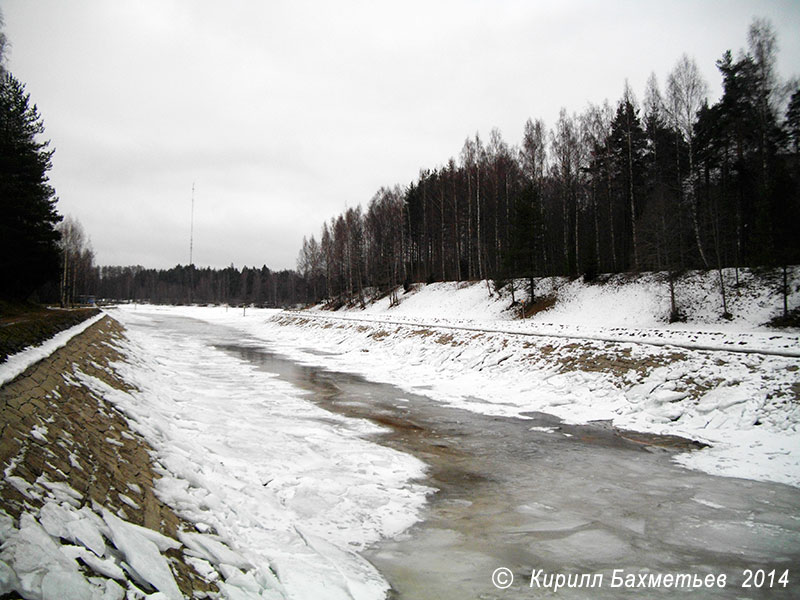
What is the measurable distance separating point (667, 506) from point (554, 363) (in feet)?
26.6

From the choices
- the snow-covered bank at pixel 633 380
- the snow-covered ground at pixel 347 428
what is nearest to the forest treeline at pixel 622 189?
the snow-covered bank at pixel 633 380

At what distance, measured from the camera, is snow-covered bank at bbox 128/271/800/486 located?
25.1 ft

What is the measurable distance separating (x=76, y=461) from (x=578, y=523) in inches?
204

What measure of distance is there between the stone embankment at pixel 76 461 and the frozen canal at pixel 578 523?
2.05 metres

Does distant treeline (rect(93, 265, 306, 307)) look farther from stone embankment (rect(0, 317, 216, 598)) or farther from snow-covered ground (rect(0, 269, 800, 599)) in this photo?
stone embankment (rect(0, 317, 216, 598))

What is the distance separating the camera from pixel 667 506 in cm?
533

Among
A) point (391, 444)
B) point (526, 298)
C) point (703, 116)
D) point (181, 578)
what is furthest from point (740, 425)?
point (703, 116)

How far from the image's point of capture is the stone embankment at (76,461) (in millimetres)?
2867

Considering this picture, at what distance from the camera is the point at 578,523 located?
486cm

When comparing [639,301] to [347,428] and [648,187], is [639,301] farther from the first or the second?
[347,428]

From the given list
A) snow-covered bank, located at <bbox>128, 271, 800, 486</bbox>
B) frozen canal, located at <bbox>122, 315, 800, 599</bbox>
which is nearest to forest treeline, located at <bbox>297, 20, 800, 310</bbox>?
snow-covered bank, located at <bbox>128, 271, 800, 486</bbox>

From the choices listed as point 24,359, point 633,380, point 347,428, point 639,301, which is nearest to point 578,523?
point 347,428

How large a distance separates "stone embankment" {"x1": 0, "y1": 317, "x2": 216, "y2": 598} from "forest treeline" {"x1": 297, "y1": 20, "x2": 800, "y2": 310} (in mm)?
27537

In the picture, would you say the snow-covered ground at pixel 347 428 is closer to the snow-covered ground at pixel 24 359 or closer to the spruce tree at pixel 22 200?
the snow-covered ground at pixel 24 359
